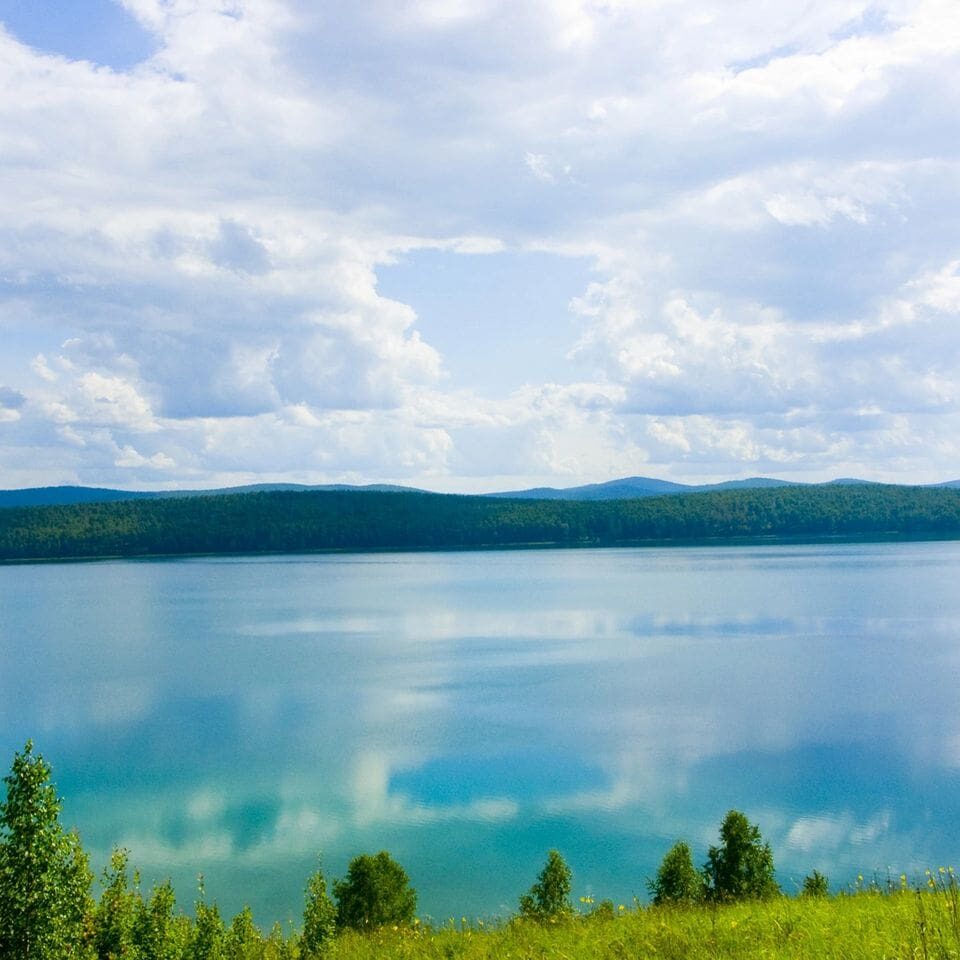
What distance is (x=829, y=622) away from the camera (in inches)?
1843

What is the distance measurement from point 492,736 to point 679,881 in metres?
13.0

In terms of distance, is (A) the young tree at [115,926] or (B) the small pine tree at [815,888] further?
(B) the small pine tree at [815,888]

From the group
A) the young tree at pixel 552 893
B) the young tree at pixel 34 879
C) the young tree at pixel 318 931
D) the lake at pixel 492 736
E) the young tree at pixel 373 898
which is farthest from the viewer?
the lake at pixel 492 736

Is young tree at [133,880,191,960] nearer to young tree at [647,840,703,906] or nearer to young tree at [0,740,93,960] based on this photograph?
young tree at [0,740,93,960]

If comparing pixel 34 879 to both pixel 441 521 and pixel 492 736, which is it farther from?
pixel 441 521

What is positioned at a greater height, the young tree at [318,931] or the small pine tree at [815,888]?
the young tree at [318,931]

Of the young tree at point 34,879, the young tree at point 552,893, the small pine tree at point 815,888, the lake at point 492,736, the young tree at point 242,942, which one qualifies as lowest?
the lake at point 492,736

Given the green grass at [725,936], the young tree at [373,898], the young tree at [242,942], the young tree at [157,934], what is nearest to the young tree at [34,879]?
the young tree at [157,934]

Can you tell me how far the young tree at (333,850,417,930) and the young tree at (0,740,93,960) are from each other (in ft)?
12.3

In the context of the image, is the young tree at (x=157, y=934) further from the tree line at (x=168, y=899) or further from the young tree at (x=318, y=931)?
the young tree at (x=318, y=931)

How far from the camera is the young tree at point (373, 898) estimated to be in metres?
11.9

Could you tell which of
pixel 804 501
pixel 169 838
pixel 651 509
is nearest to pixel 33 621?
pixel 169 838

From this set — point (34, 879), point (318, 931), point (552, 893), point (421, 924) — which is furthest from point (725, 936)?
point (34, 879)

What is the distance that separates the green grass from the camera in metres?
6.61
